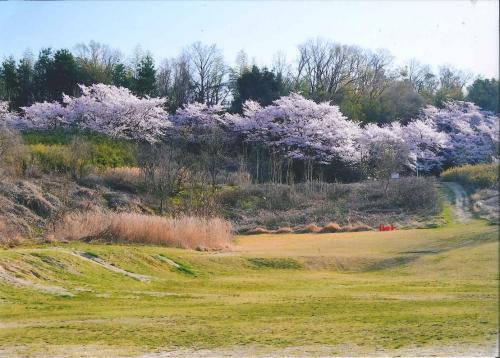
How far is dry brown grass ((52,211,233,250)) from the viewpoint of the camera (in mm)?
23328

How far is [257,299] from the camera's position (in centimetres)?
1341

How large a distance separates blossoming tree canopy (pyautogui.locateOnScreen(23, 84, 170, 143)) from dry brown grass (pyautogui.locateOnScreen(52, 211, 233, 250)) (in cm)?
2145

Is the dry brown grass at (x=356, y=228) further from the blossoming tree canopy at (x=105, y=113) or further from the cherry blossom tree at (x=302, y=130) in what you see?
the blossoming tree canopy at (x=105, y=113)

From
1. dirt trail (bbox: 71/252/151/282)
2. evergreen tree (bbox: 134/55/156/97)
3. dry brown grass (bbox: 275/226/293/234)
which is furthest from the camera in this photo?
evergreen tree (bbox: 134/55/156/97)

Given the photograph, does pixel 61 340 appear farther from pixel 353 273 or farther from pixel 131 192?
pixel 131 192

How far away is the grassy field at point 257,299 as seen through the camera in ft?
28.2

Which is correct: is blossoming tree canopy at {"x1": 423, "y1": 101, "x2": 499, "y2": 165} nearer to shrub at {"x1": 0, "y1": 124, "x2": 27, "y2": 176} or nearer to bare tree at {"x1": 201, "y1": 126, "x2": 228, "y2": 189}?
bare tree at {"x1": 201, "y1": 126, "x2": 228, "y2": 189}

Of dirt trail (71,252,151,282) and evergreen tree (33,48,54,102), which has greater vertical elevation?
evergreen tree (33,48,54,102)

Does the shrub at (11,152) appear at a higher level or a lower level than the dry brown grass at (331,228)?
higher

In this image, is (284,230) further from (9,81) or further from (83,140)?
(9,81)

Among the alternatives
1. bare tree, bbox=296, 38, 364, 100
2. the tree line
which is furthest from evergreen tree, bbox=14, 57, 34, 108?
bare tree, bbox=296, 38, 364, 100

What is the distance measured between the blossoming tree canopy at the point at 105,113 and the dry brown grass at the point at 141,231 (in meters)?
21.5

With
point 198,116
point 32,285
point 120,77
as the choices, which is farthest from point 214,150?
point 32,285

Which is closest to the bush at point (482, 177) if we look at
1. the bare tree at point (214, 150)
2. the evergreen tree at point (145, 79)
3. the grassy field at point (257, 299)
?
the grassy field at point (257, 299)
